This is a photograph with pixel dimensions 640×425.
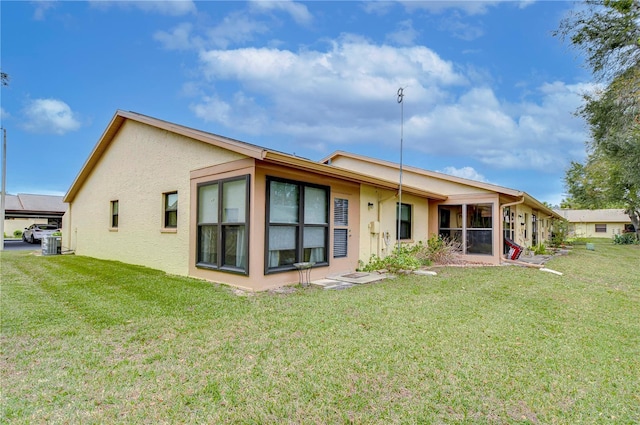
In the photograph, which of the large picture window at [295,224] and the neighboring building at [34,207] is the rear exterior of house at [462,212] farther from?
the neighboring building at [34,207]

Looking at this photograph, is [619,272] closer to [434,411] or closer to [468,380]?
[468,380]

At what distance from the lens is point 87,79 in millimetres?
12430

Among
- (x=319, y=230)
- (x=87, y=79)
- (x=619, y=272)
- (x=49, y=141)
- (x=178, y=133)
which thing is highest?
(x=87, y=79)

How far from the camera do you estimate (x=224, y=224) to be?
7.02 meters

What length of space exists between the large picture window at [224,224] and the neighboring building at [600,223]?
4964 centimetres

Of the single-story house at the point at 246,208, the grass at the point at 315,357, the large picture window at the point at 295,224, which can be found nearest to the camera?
the grass at the point at 315,357

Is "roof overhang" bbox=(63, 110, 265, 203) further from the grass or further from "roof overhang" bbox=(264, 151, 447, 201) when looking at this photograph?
the grass

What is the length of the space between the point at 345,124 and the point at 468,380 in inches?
665

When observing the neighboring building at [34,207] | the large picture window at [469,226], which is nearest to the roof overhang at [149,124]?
the large picture window at [469,226]

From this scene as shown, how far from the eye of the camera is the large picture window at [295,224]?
686 cm

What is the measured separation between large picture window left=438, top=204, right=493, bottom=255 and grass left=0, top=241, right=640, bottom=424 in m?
5.45

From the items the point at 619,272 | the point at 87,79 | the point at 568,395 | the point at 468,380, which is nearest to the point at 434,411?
the point at 468,380

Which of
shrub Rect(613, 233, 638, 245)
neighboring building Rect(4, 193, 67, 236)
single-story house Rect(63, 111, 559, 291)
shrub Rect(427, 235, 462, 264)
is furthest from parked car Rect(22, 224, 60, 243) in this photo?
shrub Rect(613, 233, 638, 245)

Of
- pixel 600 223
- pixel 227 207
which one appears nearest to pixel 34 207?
pixel 227 207
